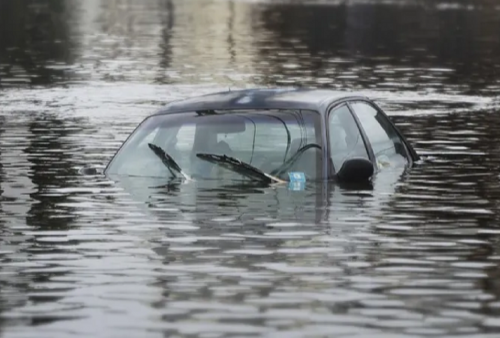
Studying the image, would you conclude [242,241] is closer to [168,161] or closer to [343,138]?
[168,161]

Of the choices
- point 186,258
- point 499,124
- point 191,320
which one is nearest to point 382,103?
point 499,124

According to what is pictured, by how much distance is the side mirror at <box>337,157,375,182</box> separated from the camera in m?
15.9

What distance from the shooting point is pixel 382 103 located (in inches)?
1211

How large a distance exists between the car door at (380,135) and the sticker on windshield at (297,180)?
3.48 feet

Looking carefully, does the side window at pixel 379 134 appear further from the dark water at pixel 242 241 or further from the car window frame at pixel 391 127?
the dark water at pixel 242 241

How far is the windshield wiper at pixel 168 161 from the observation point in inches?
630

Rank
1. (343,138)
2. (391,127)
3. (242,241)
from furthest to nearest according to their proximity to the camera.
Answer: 1. (391,127)
2. (343,138)
3. (242,241)

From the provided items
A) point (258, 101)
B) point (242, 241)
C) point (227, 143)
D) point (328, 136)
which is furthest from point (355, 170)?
point (242, 241)

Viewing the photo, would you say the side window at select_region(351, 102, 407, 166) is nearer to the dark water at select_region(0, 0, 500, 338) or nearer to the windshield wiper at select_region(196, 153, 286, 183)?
the dark water at select_region(0, 0, 500, 338)

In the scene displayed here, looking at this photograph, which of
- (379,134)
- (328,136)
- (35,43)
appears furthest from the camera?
(35,43)

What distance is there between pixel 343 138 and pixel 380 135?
1.02 metres

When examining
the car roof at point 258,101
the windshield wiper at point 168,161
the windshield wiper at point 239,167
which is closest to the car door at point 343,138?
the car roof at point 258,101

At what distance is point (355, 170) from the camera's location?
15.9 meters

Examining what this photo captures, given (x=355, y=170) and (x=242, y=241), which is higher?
(x=242, y=241)
